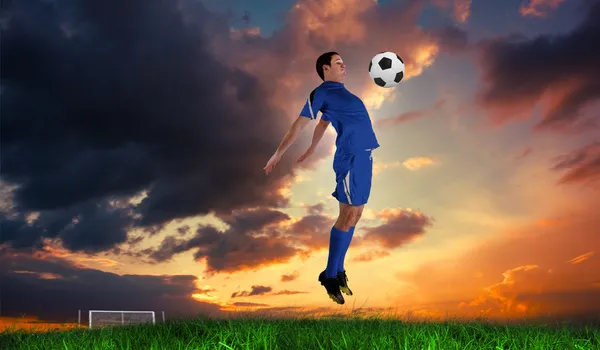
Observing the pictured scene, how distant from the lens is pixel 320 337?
6.02 m

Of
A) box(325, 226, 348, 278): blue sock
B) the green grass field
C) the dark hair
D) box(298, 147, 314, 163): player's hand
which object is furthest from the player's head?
the green grass field

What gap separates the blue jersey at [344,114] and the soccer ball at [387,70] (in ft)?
2.52

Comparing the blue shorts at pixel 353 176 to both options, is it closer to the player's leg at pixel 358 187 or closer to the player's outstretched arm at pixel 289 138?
the player's leg at pixel 358 187

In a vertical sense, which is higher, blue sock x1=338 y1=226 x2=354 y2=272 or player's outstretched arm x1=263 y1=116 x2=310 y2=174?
player's outstretched arm x1=263 y1=116 x2=310 y2=174

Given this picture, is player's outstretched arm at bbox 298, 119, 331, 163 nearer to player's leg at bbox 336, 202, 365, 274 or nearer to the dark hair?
the dark hair

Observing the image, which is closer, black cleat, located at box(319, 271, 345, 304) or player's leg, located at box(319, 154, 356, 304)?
player's leg, located at box(319, 154, 356, 304)

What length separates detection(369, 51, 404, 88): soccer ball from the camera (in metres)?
9.93

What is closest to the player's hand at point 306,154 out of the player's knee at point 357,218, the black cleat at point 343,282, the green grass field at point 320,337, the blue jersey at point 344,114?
the blue jersey at point 344,114

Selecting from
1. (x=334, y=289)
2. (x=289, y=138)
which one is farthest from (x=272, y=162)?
(x=334, y=289)

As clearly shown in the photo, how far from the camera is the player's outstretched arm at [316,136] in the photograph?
32.6ft

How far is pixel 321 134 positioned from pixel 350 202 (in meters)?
1.46

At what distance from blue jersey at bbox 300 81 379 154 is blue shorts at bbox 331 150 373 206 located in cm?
13

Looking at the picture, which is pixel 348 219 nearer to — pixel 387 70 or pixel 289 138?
pixel 289 138

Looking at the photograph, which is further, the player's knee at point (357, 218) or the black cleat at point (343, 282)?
the black cleat at point (343, 282)
